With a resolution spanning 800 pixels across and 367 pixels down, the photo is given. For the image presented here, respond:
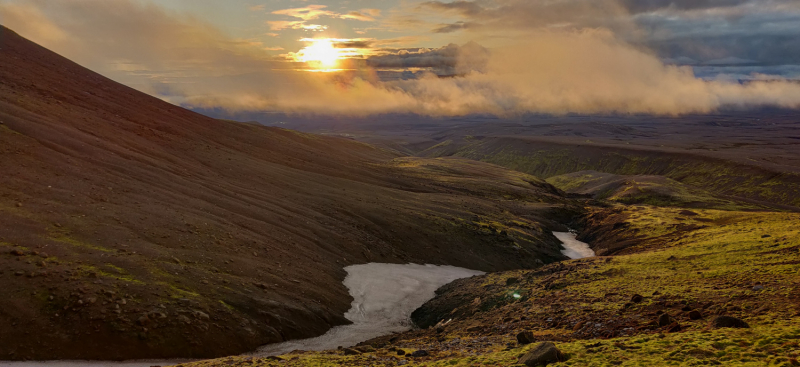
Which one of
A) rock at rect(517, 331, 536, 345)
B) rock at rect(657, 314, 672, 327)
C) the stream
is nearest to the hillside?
the stream

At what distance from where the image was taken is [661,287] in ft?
108

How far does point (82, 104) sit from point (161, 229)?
173 feet

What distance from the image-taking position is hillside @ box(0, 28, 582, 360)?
30.5 meters

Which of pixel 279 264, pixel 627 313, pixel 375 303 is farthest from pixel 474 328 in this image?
pixel 279 264

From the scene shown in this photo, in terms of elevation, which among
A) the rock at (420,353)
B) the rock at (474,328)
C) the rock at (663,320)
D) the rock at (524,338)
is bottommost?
the rock at (474,328)

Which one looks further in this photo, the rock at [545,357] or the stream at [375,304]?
the stream at [375,304]

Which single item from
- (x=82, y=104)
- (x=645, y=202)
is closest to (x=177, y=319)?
(x=82, y=104)

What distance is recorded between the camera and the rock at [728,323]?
2169cm

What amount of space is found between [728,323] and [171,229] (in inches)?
1780

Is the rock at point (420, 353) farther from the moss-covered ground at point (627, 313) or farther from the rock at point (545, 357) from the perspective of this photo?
the rock at point (545, 357)

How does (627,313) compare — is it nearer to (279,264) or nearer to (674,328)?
(674,328)

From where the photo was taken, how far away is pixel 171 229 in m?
46.4

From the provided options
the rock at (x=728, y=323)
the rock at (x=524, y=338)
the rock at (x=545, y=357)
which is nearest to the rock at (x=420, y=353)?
the rock at (x=524, y=338)

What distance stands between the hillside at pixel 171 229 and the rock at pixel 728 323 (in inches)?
1087
